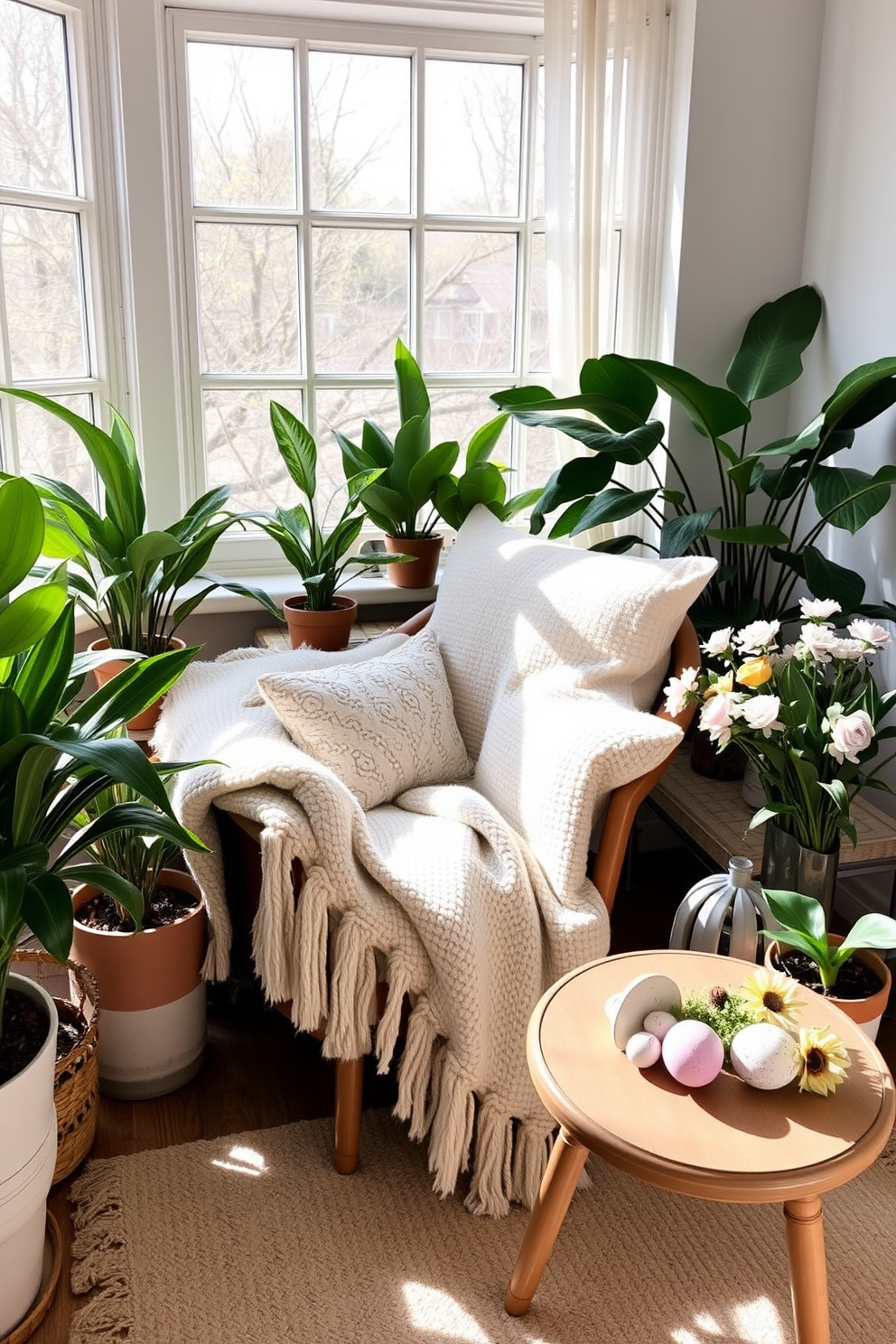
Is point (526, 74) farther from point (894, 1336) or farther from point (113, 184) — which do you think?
point (894, 1336)

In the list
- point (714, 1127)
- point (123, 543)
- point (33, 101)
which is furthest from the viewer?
point (33, 101)

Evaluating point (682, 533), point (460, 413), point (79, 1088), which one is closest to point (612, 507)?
point (682, 533)

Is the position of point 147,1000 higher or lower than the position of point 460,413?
lower

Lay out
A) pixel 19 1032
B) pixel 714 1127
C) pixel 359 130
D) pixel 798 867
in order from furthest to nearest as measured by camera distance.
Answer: pixel 359 130 < pixel 798 867 < pixel 19 1032 < pixel 714 1127

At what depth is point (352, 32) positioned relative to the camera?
252 centimetres

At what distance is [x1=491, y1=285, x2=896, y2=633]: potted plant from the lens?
2094 millimetres

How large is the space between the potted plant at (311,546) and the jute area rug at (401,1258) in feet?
3.22

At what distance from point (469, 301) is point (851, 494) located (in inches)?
44.8

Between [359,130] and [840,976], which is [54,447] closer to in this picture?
[359,130]

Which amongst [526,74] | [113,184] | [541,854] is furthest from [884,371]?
[113,184]

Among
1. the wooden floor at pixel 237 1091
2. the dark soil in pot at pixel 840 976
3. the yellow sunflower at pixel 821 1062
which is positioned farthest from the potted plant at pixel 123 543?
the yellow sunflower at pixel 821 1062

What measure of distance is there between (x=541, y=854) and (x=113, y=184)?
172 centimetres

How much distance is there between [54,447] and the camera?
8.07 feet

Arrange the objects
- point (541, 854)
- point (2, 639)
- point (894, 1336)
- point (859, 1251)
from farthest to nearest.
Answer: point (541, 854) → point (859, 1251) → point (894, 1336) → point (2, 639)
